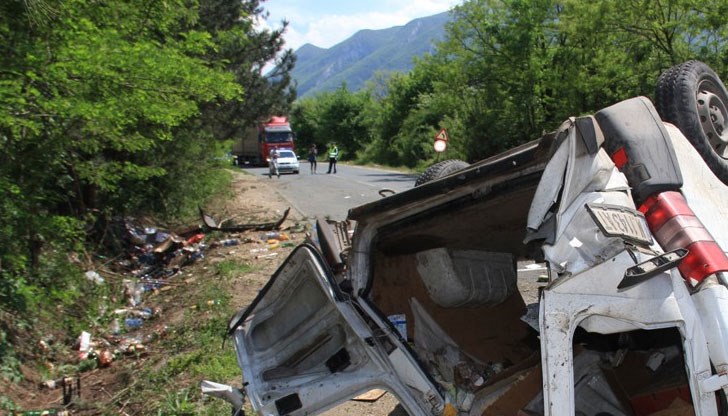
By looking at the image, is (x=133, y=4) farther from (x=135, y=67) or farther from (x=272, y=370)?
(x=272, y=370)

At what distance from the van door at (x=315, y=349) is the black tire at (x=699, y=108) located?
5.61 feet

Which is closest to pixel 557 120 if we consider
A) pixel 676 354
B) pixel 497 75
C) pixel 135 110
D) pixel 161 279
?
pixel 497 75

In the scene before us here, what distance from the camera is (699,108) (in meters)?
3.17

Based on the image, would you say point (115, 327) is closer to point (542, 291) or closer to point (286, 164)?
point (542, 291)

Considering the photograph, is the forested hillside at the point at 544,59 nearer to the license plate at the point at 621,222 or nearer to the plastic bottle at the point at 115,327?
the plastic bottle at the point at 115,327

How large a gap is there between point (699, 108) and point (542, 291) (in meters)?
1.81

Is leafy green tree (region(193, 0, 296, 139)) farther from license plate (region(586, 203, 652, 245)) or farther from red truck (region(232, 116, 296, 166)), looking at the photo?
red truck (region(232, 116, 296, 166))

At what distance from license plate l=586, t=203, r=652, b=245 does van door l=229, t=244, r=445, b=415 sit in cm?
106

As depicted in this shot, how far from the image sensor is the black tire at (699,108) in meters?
2.89

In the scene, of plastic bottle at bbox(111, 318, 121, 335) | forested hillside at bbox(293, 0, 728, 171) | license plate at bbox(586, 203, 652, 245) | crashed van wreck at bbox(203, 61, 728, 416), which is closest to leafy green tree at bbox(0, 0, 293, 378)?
plastic bottle at bbox(111, 318, 121, 335)

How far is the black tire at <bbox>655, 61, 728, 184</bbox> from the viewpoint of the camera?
2.89 metres

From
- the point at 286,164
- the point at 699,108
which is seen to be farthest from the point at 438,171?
the point at 286,164

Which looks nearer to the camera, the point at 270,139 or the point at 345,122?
the point at 270,139

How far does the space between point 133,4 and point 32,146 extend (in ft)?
6.46
